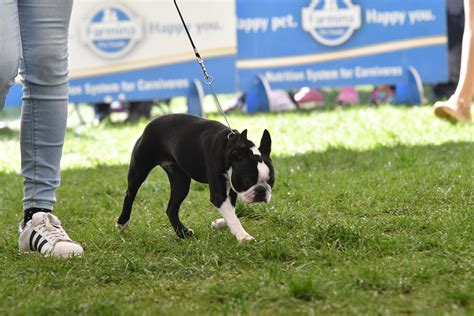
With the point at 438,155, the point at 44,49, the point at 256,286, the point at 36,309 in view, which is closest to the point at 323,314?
the point at 256,286

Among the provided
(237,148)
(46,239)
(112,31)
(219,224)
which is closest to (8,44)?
(46,239)

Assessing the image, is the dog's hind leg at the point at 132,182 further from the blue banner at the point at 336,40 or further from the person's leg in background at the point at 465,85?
the blue banner at the point at 336,40

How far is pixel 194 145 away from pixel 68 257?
0.72 meters

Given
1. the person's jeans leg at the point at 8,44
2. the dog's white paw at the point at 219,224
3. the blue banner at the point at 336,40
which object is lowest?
the blue banner at the point at 336,40

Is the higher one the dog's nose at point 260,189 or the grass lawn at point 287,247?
the dog's nose at point 260,189

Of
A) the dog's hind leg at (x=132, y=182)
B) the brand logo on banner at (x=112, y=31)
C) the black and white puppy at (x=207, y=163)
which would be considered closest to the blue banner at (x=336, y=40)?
the brand logo on banner at (x=112, y=31)

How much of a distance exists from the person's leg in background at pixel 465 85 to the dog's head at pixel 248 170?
8.49 feet

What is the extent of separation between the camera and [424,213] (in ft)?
15.2

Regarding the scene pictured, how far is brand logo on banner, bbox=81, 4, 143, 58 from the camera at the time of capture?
10.1 metres

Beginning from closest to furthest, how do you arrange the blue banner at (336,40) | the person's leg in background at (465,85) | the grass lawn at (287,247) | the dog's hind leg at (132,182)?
the grass lawn at (287,247) < the dog's hind leg at (132,182) < the person's leg in background at (465,85) < the blue banner at (336,40)

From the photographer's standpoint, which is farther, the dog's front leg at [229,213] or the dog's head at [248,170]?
the dog's front leg at [229,213]

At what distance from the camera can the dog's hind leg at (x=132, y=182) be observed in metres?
4.40

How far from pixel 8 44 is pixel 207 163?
96 centimetres

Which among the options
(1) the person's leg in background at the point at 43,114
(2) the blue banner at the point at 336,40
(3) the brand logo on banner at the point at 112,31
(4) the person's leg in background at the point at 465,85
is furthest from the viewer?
(2) the blue banner at the point at 336,40
